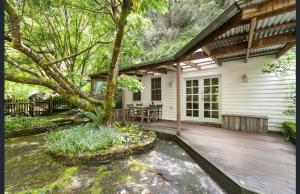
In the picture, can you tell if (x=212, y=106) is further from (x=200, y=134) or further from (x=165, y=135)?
(x=165, y=135)

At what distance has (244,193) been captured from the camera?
2.38 meters

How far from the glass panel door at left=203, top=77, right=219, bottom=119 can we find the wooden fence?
29.9ft

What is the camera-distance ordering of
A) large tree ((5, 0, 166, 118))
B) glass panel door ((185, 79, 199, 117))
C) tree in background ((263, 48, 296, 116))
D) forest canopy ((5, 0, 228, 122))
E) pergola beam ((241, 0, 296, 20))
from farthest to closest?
glass panel door ((185, 79, 199, 117)) < tree in background ((263, 48, 296, 116)) < forest canopy ((5, 0, 228, 122)) < large tree ((5, 0, 166, 118)) < pergola beam ((241, 0, 296, 20))

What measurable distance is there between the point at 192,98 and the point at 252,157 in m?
4.42

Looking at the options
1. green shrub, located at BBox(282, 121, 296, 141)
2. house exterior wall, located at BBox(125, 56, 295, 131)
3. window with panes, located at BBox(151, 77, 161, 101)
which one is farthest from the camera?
window with panes, located at BBox(151, 77, 161, 101)

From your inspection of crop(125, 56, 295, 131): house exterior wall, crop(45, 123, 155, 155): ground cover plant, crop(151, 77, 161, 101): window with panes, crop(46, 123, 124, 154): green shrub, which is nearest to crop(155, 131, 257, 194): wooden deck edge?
crop(45, 123, 155, 155): ground cover plant

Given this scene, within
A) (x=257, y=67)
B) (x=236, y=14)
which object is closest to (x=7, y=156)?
(x=236, y=14)

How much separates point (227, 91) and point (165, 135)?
3104 mm

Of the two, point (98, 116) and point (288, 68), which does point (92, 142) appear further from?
point (288, 68)

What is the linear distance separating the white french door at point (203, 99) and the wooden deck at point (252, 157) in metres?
1.82

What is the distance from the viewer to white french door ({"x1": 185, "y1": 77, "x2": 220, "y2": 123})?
7059 mm

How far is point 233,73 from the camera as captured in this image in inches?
256

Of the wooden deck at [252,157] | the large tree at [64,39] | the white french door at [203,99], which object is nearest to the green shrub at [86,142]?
the large tree at [64,39]

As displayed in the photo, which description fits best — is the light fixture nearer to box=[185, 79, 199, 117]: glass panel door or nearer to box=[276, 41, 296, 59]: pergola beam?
box=[276, 41, 296, 59]: pergola beam
